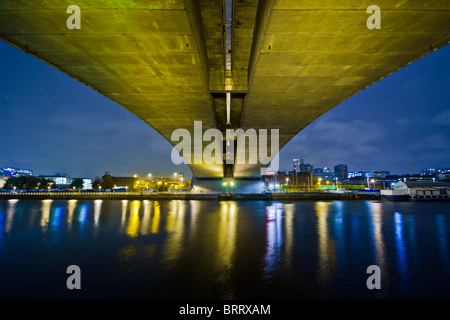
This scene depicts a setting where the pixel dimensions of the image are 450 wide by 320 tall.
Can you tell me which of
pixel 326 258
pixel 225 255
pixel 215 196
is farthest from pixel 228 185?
pixel 326 258

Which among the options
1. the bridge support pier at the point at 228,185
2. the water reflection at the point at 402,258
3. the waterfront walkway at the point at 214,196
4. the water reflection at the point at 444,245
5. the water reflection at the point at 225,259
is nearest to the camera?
the water reflection at the point at 225,259

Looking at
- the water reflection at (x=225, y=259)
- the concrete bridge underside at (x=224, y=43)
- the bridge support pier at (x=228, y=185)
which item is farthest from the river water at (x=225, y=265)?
the bridge support pier at (x=228, y=185)

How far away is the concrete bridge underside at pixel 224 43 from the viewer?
7.07m

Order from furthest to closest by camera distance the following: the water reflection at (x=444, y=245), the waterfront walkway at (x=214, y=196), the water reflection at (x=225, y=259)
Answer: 1. the waterfront walkway at (x=214, y=196)
2. the water reflection at (x=444, y=245)
3. the water reflection at (x=225, y=259)

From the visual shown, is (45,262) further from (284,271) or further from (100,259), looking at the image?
(284,271)

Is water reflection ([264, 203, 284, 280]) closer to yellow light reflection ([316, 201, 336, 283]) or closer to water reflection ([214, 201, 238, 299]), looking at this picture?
water reflection ([214, 201, 238, 299])

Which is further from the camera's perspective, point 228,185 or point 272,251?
point 228,185

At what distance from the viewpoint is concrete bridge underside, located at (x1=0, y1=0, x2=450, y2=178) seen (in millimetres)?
7070

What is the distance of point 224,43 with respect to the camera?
32.6 feet

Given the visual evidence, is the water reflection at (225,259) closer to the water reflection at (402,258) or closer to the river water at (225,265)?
the river water at (225,265)

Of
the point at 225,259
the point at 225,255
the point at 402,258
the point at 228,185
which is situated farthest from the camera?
the point at 228,185

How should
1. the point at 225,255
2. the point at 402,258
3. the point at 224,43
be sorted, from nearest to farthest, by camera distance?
the point at 402,258, the point at 225,255, the point at 224,43

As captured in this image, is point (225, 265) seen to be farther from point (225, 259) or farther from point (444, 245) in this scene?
point (444, 245)

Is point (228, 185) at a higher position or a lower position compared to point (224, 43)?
lower
